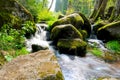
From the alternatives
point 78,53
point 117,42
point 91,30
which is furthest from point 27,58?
point 91,30

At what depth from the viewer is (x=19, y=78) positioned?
12.0ft

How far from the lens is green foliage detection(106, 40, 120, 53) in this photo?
12.7m

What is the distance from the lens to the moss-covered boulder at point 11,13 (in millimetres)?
10434

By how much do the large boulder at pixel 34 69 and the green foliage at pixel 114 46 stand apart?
8462 millimetres

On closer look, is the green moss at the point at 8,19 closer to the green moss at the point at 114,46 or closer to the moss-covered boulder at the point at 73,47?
the moss-covered boulder at the point at 73,47

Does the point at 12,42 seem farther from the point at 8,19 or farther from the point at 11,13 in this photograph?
the point at 11,13

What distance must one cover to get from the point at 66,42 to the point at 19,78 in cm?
705

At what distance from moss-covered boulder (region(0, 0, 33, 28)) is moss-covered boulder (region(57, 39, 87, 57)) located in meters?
2.49

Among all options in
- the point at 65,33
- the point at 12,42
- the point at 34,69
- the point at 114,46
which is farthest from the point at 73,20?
the point at 34,69

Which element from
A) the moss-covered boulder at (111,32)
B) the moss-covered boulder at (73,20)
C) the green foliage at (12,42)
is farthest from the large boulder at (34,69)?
the moss-covered boulder at (111,32)

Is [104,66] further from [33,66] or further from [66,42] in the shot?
[33,66]

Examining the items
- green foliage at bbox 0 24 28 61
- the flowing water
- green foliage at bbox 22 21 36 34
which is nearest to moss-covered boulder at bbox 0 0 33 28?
green foliage at bbox 22 21 36 34

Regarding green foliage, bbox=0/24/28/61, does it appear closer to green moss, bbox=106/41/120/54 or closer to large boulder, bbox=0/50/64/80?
large boulder, bbox=0/50/64/80

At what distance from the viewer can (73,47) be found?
10.0 metres
